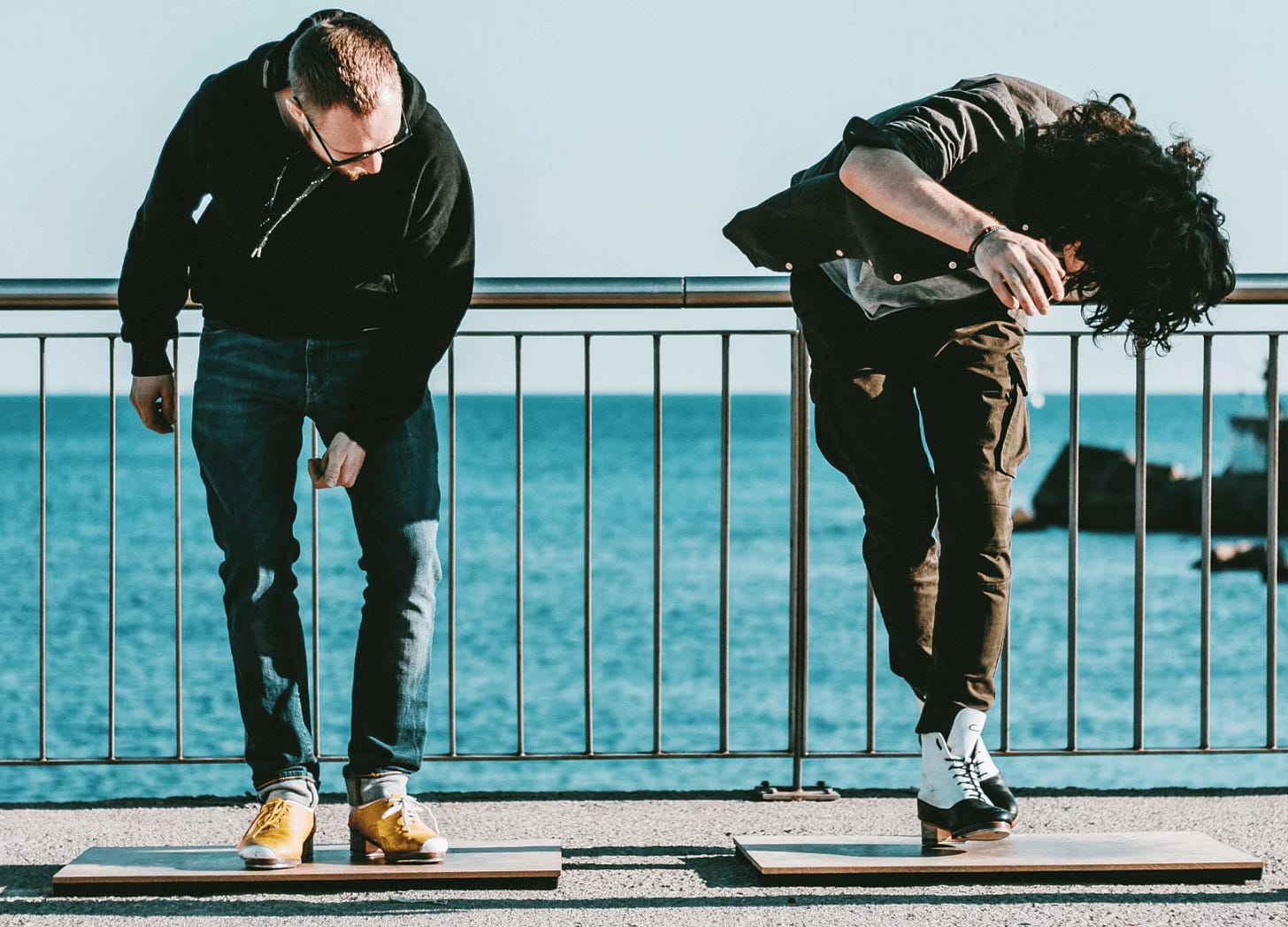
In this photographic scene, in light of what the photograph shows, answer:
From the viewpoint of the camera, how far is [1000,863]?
263cm

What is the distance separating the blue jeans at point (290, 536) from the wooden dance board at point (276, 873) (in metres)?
0.16

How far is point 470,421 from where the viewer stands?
318 feet

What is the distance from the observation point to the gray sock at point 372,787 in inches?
104

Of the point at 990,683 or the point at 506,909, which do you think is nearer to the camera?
the point at 506,909

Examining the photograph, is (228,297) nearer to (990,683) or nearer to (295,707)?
(295,707)

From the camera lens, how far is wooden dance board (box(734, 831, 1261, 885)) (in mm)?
2631

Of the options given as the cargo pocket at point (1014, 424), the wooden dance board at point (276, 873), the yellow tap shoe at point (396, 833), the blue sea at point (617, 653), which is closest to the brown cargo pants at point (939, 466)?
the cargo pocket at point (1014, 424)

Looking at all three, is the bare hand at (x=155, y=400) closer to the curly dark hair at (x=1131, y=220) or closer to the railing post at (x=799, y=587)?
the railing post at (x=799, y=587)

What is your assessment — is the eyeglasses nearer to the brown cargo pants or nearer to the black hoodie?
the black hoodie

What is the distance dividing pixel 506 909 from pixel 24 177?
28.0 metres

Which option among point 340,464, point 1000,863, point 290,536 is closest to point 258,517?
point 290,536

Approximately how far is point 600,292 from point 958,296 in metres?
0.90

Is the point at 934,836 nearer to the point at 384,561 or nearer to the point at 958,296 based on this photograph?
the point at 958,296

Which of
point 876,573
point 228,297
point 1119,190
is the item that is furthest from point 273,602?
point 1119,190
